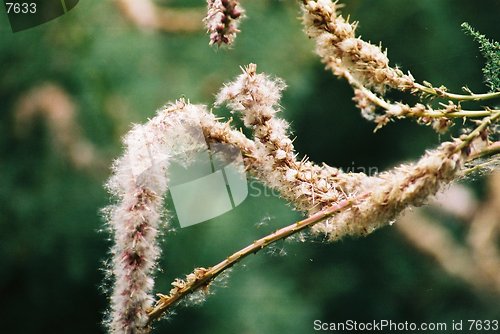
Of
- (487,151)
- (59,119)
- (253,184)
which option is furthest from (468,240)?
(59,119)

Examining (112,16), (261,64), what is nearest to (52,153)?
(112,16)

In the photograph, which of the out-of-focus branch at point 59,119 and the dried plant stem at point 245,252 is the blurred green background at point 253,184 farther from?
the dried plant stem at point 245,252

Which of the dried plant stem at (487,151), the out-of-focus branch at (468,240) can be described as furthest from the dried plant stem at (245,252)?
the out-of-focus branch at (468,240)

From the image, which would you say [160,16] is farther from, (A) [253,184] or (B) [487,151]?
(B) [487,151]

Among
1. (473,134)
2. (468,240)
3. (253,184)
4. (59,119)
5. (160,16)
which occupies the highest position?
(473,134)

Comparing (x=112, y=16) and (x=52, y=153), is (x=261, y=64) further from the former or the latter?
(x=52, y=153)

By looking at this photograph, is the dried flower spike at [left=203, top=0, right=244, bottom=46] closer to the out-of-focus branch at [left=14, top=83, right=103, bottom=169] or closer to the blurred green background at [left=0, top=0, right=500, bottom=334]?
the blurred green background at [left=0, top=0, right=500, bottom=334]

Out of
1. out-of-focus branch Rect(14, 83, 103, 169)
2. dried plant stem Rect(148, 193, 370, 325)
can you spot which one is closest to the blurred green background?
out-of-focus branch Rect(14, 83, 103, 169)
